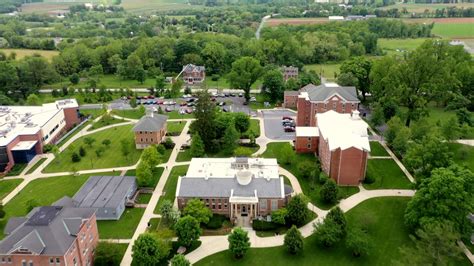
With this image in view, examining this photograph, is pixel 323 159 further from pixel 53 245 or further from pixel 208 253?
pixel 53 245

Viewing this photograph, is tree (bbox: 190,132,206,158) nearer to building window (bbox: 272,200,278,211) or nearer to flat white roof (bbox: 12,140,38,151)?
building window (bbox: 272,200,278,211)

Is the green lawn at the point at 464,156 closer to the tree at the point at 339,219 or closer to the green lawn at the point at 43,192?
the tree at the point at 339,219

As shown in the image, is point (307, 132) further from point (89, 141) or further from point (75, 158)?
point (75, 158)

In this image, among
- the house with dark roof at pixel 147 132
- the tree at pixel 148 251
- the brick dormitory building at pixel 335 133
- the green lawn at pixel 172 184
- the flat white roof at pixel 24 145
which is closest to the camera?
the tree at pixel 148 251

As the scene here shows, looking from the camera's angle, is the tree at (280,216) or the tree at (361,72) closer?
the tree at (280,216)

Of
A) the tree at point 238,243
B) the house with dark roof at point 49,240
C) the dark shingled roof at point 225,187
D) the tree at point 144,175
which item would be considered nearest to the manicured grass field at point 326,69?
the dark shingled roof at point 225,187

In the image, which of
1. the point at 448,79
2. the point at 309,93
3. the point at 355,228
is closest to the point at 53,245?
the point at 355,228
